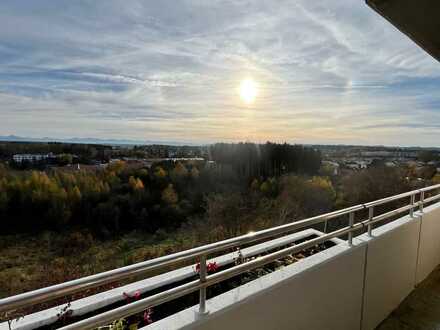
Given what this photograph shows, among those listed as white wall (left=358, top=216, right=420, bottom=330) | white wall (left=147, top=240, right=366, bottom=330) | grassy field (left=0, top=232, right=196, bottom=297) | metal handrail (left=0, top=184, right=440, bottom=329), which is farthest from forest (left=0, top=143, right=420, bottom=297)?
metal handrail (left=0, top=184, right=440, bottom=329)

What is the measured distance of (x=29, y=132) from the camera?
16.7 metres

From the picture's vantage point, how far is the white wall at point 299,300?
1.19 metres

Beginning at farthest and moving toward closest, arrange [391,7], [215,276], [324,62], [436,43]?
[324,62], [436,43], [391,7], [215,276]

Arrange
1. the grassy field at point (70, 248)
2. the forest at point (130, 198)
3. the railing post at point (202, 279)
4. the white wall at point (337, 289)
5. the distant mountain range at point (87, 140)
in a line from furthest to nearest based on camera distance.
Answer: the forest at point (130, 198) < the grassy field at point (70, 248) < the distant mountain range at point (87, 140) < the white wall at point (337, 289) < the railing post at point (202, 279)

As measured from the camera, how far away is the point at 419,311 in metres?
2.51

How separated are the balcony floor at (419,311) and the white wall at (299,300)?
588mm

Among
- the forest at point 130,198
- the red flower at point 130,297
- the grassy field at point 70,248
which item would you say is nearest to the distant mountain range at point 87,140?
the forest at point 130,198

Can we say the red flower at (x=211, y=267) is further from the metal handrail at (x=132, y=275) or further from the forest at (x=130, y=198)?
the forest at (x=130, y=198)

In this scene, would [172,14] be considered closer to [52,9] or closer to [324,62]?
[52,9]

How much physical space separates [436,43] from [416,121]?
1089cm

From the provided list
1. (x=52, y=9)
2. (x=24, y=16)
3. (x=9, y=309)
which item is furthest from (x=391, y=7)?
(x=24, y=16)

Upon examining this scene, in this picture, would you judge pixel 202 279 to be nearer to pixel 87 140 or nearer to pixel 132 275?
pixel 132 275

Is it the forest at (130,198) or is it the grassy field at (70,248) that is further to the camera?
the forest at (130,198)

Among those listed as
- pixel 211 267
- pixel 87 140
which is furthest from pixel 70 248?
pixel 211 267
